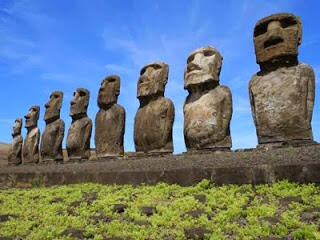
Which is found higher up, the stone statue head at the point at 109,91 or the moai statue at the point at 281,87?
the stone statue head at the point at 109,91

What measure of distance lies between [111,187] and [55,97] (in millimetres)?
8868

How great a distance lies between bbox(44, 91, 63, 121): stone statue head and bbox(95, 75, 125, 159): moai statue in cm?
330

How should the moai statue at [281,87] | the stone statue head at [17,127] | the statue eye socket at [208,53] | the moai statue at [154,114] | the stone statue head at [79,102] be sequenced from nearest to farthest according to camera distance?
the moai statue at [281,87], the statue eye socket at [208,53], the moai statue at [154,114], the stone statue head at [79,102], the stone statue head at [17,127]

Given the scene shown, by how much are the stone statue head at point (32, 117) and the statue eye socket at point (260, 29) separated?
10.9m

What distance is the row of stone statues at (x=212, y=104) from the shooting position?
8.39 meters

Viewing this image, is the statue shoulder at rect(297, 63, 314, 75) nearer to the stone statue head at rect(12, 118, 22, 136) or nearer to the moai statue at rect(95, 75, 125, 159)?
the moai statue at rect(95, 75, 125, 159)

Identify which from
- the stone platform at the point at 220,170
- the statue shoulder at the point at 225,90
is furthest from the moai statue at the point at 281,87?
the stone platform at the point at 220,170

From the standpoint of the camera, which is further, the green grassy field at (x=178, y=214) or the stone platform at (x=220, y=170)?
the stone platform at (x=220, y=170)

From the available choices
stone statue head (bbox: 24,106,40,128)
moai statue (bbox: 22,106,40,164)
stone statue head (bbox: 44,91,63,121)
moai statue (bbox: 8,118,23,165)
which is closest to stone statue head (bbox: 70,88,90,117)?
stone statue head (bbox: 44,91,63,121)

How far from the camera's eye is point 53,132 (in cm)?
1510

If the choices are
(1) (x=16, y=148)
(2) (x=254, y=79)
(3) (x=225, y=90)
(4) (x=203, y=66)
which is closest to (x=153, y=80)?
(4) (x=203, y=66)

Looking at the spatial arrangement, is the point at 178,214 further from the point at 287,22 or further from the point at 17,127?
the point at 17,127

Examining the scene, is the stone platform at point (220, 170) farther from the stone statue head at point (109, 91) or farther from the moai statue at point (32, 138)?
the moai statue at point (32, 138)

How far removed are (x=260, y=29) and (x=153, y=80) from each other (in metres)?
3.21
